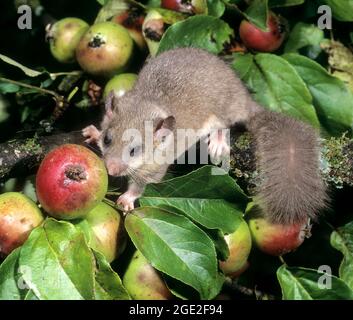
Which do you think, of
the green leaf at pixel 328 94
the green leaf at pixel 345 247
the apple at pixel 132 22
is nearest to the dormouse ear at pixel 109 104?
the apple at pixel 132 22

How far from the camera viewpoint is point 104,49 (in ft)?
7.36

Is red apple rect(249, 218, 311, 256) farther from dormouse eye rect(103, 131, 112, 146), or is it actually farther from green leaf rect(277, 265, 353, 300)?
dormouse eye rect(103, 131, 112, 146)

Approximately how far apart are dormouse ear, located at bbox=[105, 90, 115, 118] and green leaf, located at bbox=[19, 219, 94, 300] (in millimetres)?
790

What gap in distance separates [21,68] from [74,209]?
678 mm

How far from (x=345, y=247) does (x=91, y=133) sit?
114 centimetres

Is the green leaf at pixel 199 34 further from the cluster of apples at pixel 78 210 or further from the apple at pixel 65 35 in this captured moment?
the cluster of apples at pixel 78 210

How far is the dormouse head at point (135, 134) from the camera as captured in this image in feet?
8.43

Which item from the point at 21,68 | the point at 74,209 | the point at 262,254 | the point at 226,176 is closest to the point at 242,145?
the point at 226,176

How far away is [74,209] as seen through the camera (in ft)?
5.63

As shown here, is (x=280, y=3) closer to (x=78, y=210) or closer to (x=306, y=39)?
(x=306, y=39)

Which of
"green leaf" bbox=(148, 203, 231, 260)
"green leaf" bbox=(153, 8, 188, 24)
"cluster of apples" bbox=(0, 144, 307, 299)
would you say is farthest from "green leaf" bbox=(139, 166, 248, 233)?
"green leaf" bbox=(153, 8, 188, 24)

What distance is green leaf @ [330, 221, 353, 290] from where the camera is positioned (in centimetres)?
209

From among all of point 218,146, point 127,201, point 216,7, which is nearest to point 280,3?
point 216,7

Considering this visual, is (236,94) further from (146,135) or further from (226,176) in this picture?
(226,176)
